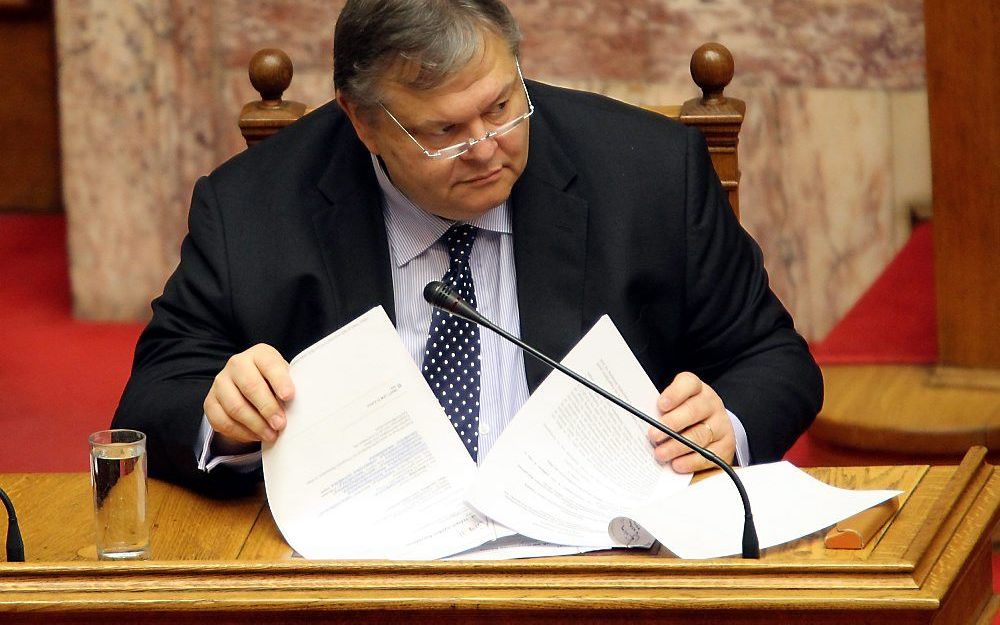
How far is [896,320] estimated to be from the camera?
14.2 feet

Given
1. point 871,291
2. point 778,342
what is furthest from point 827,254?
point 778,342

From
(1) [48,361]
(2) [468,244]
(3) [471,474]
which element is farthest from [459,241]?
(1) [48,361]

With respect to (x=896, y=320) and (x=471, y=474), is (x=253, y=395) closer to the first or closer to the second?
(x=471, y=474)

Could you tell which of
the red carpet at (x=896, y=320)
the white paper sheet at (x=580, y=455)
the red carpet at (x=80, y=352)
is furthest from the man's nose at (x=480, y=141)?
the red carpet at (x=896, y=320)

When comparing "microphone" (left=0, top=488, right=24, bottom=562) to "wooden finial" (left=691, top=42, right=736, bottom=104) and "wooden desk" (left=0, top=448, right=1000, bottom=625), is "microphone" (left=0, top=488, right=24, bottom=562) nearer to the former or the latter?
"wooden desk" (left=0, top=448, right=1000, bottom=625)

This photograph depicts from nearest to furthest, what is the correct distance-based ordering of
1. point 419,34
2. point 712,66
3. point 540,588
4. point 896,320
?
point 540,588, point 419,34, point 712,66, point 896,320

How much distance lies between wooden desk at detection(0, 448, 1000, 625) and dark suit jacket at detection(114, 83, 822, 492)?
0.54 metres

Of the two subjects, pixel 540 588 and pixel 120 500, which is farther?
pixel 120 500

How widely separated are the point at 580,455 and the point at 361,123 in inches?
24.5

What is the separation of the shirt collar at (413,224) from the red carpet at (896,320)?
2.07 m

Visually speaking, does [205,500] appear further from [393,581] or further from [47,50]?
[47,50]

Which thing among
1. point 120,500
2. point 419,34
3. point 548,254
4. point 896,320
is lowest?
point 896,320

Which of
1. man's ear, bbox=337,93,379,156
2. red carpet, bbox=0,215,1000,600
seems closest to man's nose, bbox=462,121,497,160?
man's ear, bbox=337,93,379,156

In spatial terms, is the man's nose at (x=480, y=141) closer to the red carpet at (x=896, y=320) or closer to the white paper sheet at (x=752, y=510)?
the white paper sheet at (x=752, y=510)
